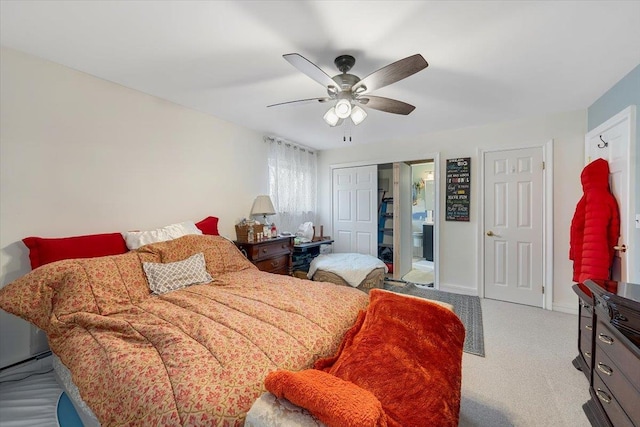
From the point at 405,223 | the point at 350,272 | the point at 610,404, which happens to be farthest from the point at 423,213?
the point at 610,404

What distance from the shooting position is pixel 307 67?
164cm

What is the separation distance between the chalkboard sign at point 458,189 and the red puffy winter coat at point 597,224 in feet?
3.77

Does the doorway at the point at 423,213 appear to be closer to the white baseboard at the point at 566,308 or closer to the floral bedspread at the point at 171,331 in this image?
the white baseboard at the point at 566,308

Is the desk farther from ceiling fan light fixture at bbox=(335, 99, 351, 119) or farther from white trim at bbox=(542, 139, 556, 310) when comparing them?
white trim at bbox=(542, 139, 556, 310)

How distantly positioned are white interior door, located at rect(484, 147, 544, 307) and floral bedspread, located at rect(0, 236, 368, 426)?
259 centimetres

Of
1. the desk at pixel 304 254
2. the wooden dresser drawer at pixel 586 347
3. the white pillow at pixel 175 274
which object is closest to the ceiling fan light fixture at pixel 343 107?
the white pillow at pixel 175 274

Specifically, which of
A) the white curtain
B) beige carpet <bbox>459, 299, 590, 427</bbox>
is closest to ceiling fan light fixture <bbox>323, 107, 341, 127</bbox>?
the white curtain

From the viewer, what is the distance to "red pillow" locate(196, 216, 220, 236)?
2929 mm

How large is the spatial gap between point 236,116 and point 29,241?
216 centimetres

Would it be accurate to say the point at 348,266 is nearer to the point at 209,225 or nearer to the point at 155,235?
the point at 209,225

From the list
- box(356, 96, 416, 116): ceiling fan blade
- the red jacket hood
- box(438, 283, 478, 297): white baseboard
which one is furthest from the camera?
box(438, 283, 478, 297): white baseboard

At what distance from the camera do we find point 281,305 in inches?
65.6

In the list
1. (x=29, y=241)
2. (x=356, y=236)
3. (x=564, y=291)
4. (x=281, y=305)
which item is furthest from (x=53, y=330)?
(x=564, y=291)

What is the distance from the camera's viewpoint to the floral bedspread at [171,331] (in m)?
0.98
